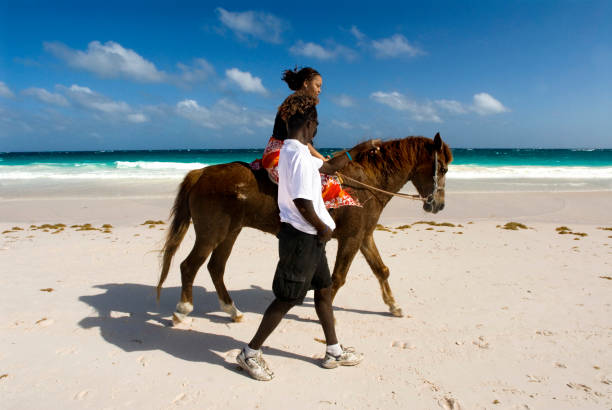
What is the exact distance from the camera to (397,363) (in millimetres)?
3166

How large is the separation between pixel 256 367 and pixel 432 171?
2578mm

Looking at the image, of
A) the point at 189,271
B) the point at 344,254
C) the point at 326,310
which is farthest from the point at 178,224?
the point at 326,310

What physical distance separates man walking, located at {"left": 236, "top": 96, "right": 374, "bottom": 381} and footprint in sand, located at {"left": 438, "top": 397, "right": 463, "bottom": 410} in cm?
101

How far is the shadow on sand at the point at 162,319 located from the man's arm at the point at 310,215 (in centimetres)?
122

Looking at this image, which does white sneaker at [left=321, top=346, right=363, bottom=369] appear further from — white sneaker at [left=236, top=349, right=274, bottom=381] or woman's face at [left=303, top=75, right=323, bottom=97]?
woman's face at [left=303, top=75, right=323, bottom=97]

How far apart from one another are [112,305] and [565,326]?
4658 millimetres

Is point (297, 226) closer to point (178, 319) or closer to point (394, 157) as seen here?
point (394, 157)

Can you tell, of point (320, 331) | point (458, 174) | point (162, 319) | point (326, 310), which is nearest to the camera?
point (326, 310)

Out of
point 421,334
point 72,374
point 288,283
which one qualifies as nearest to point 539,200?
point 421,334

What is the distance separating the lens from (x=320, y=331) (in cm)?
389

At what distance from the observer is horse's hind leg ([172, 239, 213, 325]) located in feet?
12.1

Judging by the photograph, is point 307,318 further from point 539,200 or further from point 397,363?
point 539,200

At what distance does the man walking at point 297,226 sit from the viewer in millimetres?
2582

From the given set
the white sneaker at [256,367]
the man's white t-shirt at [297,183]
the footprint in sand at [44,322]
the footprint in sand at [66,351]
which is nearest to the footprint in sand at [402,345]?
the white sneaker at [256,367]
